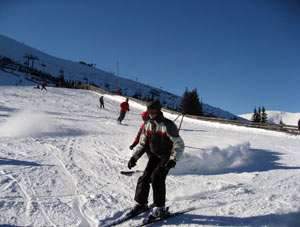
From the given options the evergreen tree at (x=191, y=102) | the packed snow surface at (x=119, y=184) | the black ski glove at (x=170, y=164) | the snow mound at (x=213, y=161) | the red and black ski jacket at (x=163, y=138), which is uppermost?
the evergreen tree at (x=191, y=102)

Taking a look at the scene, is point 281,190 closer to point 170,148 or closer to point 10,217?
point 170,148

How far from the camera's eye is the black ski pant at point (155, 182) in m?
3.23

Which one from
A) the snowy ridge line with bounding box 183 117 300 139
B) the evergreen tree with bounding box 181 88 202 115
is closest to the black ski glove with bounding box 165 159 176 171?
the snowy ridge line with bounding box 183 117 300 139

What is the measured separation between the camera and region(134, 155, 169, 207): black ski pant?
3.23 metres

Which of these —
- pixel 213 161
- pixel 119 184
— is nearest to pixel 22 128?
pixel 119 184

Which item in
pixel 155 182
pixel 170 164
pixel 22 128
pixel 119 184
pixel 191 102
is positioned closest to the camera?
pixel 170 164

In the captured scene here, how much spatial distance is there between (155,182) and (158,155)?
0.41 meters

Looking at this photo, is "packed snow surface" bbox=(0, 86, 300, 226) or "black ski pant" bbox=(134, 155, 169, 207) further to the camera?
"packed snow surface" bbox=(0, 86, 300, 226)

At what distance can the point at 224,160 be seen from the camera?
22.0ft

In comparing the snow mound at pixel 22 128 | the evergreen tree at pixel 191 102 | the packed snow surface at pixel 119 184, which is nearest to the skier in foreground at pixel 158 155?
the packed snow surface at pixel 119 184

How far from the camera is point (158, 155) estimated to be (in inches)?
134

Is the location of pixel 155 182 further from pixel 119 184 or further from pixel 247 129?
pixel 247 129

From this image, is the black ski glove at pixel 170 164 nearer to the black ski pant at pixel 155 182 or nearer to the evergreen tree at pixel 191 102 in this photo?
the black ski pant at pixel 155 182

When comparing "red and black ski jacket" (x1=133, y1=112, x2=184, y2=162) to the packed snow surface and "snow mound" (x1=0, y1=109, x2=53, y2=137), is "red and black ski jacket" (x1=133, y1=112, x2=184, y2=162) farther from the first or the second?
"snow mound" (x1=0, y1=109, x2=53, y2=137)
